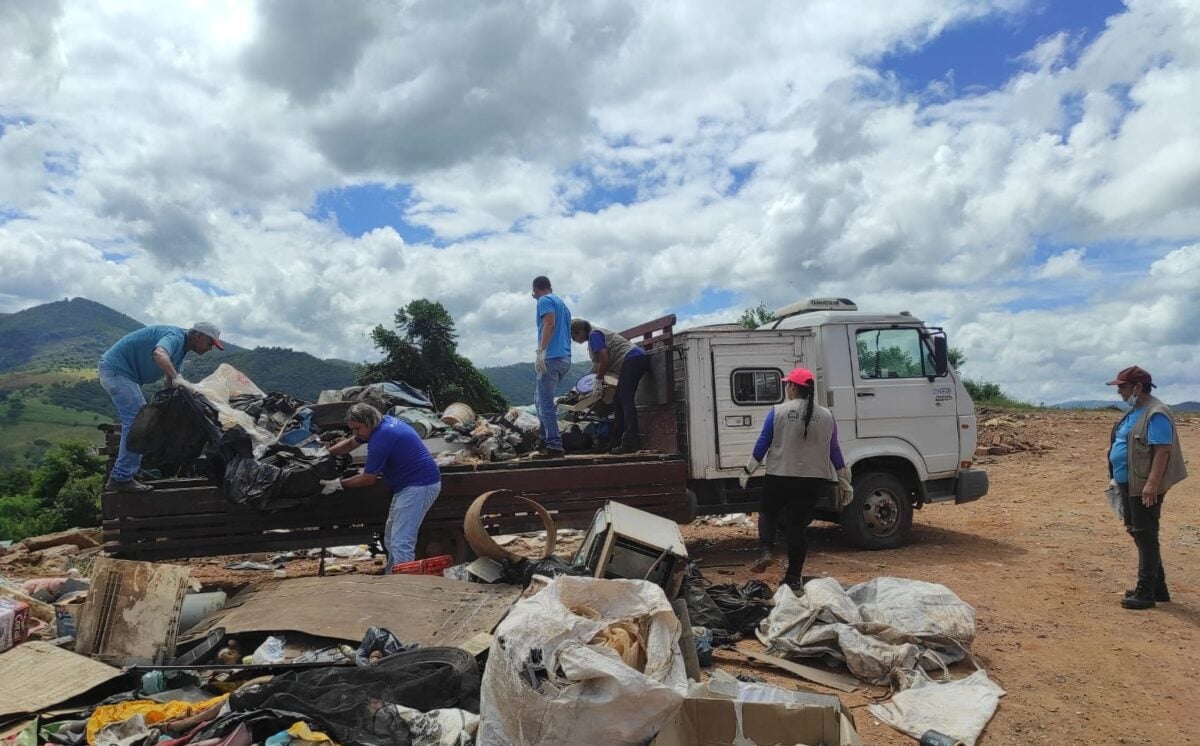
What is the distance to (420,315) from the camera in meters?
19.9

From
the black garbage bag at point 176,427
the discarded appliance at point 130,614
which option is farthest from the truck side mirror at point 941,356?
the discarded appliance at point 130,614

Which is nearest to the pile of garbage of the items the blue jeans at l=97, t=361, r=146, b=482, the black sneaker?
the blue jeans at l=97, t=361, r=146, b=482

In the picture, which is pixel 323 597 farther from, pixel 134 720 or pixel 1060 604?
pixel 1060 604

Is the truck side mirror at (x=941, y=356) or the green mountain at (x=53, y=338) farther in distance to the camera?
the green mountain at (x=53, y=338)

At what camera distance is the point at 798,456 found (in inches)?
221

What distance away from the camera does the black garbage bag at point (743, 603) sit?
5.05 metres

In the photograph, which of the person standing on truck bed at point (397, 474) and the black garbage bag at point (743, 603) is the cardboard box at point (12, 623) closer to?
the person standing on truck bed at point (397, 474)

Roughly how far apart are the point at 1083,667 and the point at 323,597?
14.7 feet

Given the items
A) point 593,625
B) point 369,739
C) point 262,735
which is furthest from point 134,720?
point 593,625

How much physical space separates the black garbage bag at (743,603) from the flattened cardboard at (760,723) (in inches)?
74.9

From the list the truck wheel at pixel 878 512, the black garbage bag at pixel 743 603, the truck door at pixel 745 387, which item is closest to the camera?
the black garbage bag at pixel 743 603

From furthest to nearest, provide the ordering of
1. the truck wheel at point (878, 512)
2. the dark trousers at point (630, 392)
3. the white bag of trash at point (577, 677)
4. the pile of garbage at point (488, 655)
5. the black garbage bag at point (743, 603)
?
1. the dark trousers at point (630, 392)
2. the truck wheel at point (878, 512)
3. the black garbage bag at point (743, 603)
4. the pile of garbage at point (488, 655)
5. the white bag of trash at point (577, 677)

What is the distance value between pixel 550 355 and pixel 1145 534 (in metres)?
4.99

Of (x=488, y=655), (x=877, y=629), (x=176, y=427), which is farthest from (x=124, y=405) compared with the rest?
(x=877, y=629)
